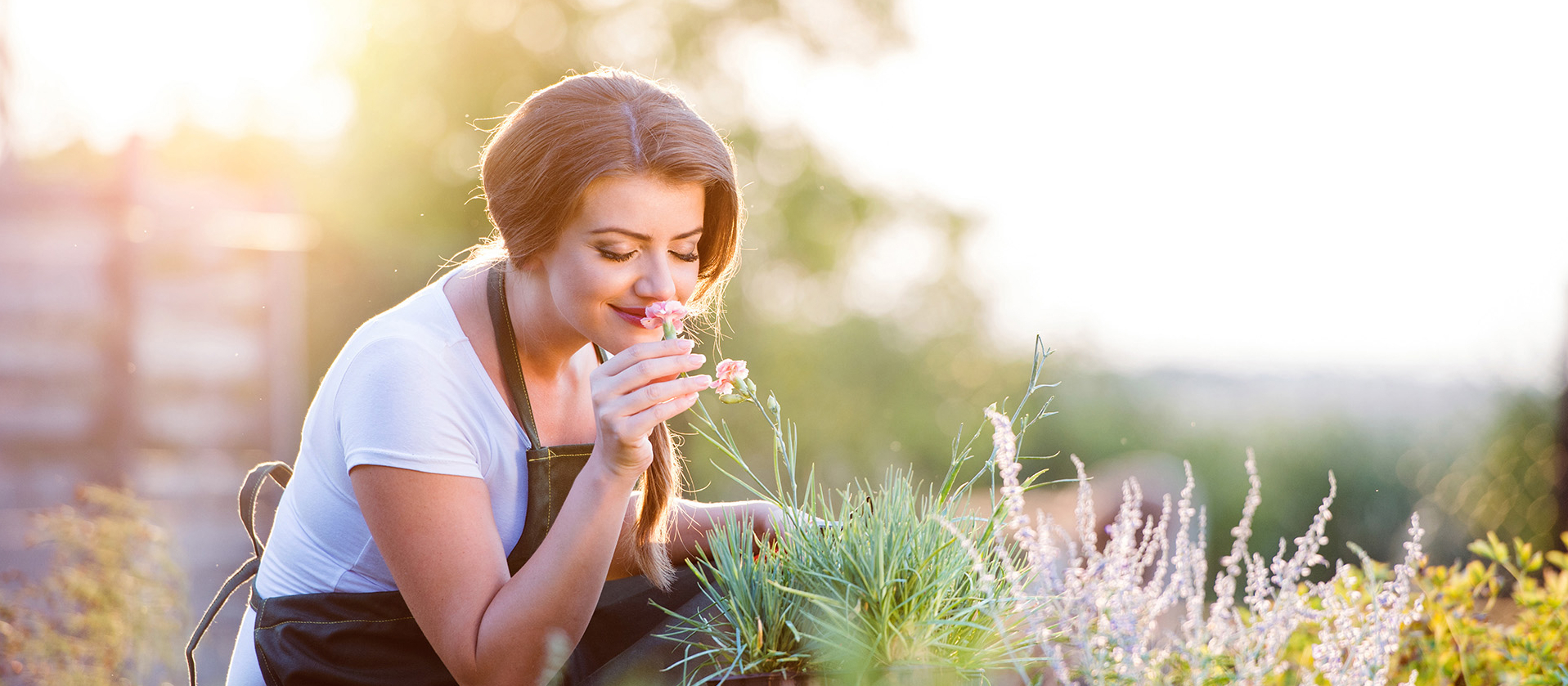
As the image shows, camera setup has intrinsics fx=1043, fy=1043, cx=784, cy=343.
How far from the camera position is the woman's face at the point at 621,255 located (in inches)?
79.2

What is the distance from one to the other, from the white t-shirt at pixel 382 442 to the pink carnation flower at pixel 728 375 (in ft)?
1.95

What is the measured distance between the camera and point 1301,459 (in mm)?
6965

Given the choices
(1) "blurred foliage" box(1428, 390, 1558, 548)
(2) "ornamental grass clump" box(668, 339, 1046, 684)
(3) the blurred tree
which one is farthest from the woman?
(3) the blurred tree

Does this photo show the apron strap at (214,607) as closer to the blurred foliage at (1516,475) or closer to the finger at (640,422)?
the finger at (640,422)

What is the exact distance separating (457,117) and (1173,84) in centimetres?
532

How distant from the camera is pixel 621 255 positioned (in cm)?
Result: 203

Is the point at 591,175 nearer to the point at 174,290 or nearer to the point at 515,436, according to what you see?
the point at 515,436

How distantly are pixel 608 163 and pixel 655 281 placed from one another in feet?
0.83

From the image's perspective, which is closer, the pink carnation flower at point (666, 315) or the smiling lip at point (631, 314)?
the pink carnation flower at point (666, 315)

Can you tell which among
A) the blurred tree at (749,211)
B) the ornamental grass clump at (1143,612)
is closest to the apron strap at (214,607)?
the ornamental grass clump at (1143,612)

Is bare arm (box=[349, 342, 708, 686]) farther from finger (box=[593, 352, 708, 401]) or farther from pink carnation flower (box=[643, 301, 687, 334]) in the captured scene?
pink carnation flower (box=[643, 301, 687, 334])

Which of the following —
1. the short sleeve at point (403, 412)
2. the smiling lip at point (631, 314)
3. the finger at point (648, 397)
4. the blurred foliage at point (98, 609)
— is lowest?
the blurred foliage at point (98, 609)

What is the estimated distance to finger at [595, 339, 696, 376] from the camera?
1.75m

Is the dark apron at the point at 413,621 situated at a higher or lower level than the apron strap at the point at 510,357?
lower
